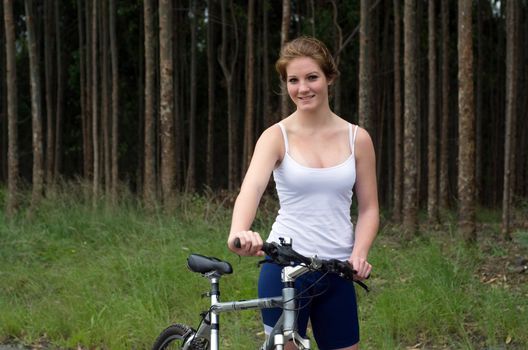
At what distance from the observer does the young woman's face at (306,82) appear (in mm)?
2801

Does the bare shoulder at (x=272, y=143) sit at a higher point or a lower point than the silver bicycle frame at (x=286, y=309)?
higher

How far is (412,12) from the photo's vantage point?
11.4m

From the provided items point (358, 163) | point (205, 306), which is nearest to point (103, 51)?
point (205, 306)

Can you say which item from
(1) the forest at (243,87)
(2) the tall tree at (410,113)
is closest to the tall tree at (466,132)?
(1) the forest at (243,87)

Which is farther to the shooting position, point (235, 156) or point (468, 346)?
point (235, 156)

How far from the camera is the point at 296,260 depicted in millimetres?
2613

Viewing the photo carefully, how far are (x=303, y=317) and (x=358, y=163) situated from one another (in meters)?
0.60

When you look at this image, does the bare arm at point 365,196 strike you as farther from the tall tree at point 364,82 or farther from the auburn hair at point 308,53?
the tall tree at point 364,82

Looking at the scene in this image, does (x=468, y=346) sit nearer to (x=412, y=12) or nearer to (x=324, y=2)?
(x=412, y=12)

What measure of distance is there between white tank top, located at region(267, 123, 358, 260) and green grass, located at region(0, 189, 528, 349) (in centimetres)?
329

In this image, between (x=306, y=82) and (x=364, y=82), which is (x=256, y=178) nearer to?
(x=306, y=82)

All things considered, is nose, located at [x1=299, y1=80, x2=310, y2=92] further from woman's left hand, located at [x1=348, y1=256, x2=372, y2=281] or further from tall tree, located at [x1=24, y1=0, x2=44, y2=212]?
tall tree, located at [x1=24, y1=0, x2=44, y2=212]

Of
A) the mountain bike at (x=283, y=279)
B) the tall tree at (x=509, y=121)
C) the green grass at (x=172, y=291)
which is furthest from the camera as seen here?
the tall tree at (x=509, y=121)

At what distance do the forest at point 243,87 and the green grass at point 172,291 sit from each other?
1.94 m
